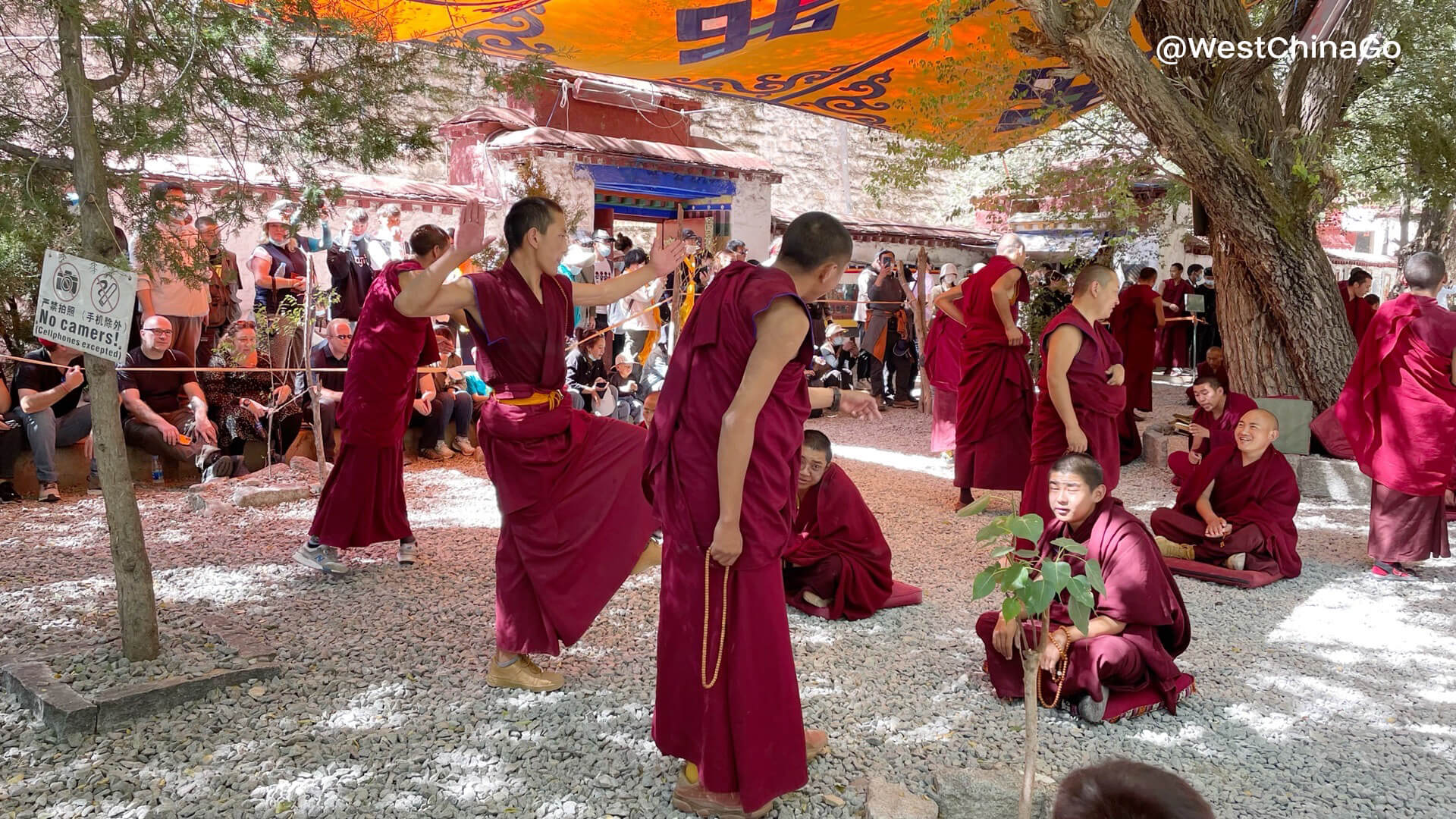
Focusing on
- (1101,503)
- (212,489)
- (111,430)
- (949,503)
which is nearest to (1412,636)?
(1101,503)

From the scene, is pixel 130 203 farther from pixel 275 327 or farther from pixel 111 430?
pixel 275 327

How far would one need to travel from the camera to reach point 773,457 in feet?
8.14

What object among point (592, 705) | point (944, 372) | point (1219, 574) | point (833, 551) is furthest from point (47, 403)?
point (1219, 574)

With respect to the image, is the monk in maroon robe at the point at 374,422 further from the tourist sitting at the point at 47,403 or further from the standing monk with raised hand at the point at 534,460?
the tourist sitting at the point at 47,403

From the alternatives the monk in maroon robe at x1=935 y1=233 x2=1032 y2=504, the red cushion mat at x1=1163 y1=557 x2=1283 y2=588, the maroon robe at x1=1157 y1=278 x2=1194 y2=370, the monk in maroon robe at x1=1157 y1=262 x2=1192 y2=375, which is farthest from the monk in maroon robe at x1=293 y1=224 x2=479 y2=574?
the maroon robe at x1=1157 y1=278 x2=1194 y2=370

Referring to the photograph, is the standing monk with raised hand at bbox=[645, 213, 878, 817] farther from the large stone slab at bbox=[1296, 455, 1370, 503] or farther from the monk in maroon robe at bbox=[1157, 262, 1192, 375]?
the monk in maroon robe at bbox=[1157, 262, 1192, 375]

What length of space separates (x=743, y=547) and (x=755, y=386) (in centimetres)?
41

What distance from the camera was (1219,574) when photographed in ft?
15.7

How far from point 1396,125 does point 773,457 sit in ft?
29.3

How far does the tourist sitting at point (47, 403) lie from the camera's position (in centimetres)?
578

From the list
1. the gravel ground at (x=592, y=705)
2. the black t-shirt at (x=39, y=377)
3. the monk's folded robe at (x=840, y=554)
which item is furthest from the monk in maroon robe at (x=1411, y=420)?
the black t-shirt at (x=39, y=377)

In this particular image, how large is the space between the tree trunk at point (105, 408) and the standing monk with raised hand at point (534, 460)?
3.54ft

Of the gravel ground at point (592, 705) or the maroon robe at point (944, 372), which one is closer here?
the gravel ground at point (592, 705)

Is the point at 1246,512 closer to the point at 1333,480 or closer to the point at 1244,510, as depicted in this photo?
the point at 1244,510
